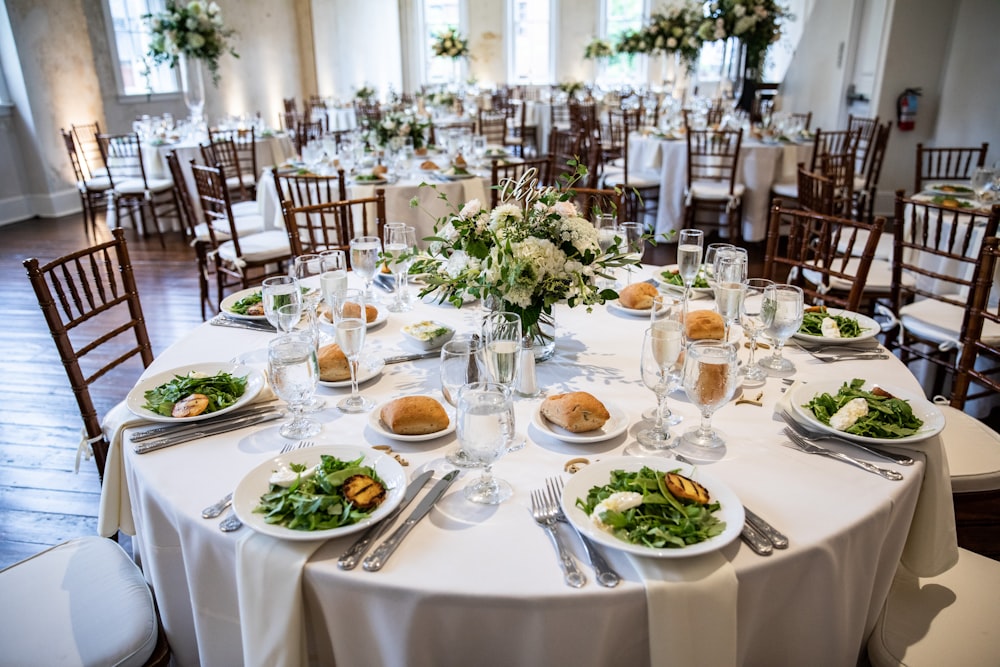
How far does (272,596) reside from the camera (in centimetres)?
107

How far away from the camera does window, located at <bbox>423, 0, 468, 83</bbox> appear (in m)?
12.4

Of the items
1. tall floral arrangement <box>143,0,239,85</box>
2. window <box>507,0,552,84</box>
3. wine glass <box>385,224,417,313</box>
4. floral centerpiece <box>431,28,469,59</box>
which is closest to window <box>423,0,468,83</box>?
floral centerpiece <box>431,28,469,59</box>

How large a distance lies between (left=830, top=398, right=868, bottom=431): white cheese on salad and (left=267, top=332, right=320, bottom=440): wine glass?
3.35 feet

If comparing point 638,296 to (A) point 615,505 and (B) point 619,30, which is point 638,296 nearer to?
(A) point 615,505

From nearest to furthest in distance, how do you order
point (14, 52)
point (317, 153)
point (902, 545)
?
point (902, 545), point (317, 153), point (14, 52)

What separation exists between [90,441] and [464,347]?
3.65 feet

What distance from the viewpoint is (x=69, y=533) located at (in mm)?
2488

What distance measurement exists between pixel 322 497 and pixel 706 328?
105cm

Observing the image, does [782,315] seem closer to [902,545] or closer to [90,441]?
[902,545]

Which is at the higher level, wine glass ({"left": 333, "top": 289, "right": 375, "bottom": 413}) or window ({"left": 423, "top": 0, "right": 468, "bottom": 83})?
window ({"left": 423, "top": 0, "right": 468, "bottom": 83})

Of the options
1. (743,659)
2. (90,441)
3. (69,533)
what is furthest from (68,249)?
(743,659)

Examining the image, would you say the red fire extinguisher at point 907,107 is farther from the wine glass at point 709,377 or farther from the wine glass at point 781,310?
the wine glass at point 709,377

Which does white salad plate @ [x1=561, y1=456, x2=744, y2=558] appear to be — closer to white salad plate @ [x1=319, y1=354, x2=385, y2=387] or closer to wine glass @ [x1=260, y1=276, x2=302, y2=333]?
white salad plate @ [x1=319, y1=354, x2=385, y2=387]

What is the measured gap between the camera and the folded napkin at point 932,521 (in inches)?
53.0
